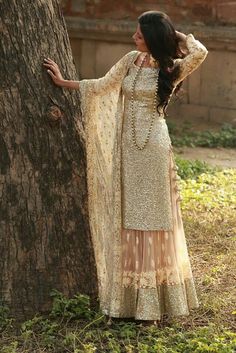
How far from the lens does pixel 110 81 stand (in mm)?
4973

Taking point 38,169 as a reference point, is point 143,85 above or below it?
above

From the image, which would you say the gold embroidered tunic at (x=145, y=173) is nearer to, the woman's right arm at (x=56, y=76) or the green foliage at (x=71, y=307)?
the woman's right arm at (x=56, y=76)

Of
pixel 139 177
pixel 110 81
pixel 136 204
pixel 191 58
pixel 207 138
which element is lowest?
pixel 207 138

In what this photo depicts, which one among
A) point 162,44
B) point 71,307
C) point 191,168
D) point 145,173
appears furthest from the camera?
point 191,168

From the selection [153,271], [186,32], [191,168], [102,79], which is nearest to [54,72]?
[102,79]

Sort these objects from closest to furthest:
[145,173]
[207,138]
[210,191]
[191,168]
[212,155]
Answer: [145,173]
[210,191]
[191,168]
[212,155]
[207,138]

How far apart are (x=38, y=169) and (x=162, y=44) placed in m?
0.93

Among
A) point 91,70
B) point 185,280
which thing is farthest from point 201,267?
point 91,70

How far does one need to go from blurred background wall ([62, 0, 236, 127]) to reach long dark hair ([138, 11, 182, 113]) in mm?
6509

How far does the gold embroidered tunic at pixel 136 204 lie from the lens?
493 centimetres

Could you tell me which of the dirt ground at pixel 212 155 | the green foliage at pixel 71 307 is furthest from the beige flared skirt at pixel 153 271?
the dirt ground at pixel 212 155

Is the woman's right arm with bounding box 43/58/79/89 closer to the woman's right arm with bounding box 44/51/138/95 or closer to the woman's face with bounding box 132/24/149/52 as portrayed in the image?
the woman's right arm with bounding box 44/51/138/95

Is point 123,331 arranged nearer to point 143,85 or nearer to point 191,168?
point 143,85

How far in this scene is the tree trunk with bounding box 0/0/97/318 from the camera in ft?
16.2
